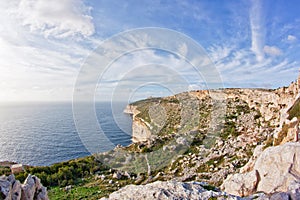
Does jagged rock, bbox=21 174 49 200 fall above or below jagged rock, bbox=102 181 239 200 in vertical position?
below

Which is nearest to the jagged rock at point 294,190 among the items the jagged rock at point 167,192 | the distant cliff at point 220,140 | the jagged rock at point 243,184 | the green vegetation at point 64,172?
the jagged rock at point 243,184

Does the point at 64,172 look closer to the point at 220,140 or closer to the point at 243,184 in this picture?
the point at 220,140

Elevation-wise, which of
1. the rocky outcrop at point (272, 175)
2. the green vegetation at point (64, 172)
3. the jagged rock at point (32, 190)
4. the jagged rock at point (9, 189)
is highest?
the rocky outcrop at point (272, 175)

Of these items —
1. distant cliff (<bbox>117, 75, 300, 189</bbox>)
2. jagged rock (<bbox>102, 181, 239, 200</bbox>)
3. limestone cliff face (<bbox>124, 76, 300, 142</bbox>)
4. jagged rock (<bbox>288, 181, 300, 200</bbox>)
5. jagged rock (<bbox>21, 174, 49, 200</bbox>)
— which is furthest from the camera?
limestone cliff face (<bbox>124, 76, 300, 142</bbox>)

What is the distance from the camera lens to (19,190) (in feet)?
34.5

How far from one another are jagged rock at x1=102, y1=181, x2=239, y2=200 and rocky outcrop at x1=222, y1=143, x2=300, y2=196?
4132 millimetres

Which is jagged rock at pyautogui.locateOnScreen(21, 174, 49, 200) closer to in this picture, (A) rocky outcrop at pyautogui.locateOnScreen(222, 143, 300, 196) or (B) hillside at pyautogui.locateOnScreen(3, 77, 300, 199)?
(B) hillside at pyautogui.locateOnScreen(3, 77, 300, 199)

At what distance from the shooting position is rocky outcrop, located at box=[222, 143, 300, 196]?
977 centimetres

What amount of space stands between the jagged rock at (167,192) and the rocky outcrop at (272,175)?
4.13m

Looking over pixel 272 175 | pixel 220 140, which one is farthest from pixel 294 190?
pixel 220 140

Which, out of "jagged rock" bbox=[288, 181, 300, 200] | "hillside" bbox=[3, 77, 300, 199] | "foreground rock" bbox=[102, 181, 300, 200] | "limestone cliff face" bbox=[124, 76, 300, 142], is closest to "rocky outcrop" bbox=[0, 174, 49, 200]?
"foreground rock" bbox=[102, 181, 300, 200]

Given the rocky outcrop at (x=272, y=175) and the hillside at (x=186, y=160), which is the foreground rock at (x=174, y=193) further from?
the hillside at (x=186, y=160)

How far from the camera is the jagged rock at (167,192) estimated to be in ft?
22.6

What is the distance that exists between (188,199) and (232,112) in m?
53.0
